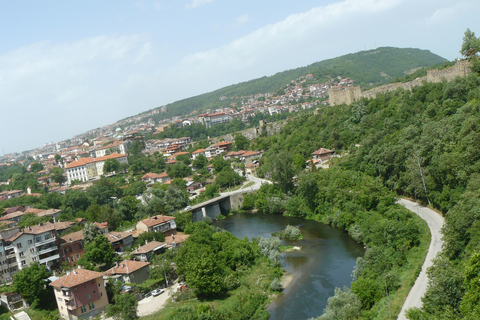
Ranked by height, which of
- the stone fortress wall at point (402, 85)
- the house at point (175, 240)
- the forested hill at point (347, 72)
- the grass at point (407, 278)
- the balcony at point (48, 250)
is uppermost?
the forested hill at point (347, 72)

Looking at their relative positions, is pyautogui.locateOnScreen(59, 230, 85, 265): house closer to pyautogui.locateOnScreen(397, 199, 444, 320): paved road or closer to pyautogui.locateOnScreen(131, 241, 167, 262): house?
pyautogui.locateOnScreen(131, 241, 167, 262): house

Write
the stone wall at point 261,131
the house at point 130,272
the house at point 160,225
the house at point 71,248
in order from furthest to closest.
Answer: the stone wall at point 261,131, the house at point 160,225, the house at point 71,248, the house at point 130,272

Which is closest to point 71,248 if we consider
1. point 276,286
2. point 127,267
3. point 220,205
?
point 127,267

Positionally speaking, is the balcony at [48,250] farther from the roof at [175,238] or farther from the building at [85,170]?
the building at [85,170]

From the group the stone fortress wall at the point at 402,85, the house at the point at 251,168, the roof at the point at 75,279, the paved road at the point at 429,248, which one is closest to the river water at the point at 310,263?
the paved road at the point at 429,248

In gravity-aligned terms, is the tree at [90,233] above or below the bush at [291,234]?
above

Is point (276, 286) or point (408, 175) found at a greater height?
point (408, 175)

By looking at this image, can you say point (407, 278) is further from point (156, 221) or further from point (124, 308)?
point (156, 221)

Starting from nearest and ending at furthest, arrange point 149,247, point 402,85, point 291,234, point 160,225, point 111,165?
point 149,247
point 291,234
point 160,225
point 402,85
point 111,165
